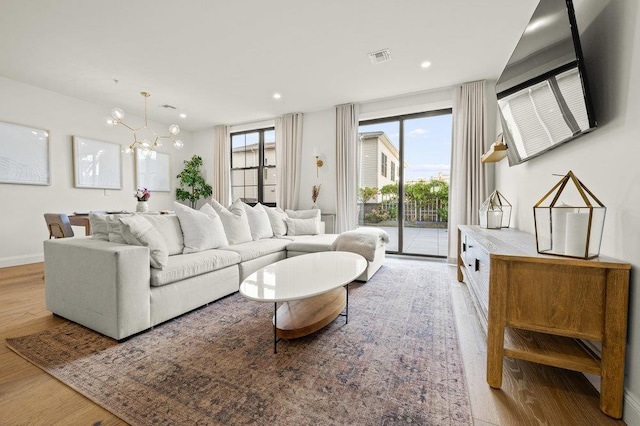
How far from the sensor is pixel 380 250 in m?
3.47

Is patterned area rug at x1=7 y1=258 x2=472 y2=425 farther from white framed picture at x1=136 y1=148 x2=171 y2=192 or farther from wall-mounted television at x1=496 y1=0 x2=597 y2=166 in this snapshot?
white framed picture at x1=136 y1=148 x2=171 y2=192

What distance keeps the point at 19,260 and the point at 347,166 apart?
5.09m

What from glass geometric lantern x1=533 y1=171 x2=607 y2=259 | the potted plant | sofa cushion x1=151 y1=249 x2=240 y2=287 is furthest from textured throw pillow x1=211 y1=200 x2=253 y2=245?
glass geometric lantern x1=533 y1=171 x2=607 y2=259

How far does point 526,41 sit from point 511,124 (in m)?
0.68

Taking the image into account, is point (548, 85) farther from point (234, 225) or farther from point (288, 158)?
point (288, 158)

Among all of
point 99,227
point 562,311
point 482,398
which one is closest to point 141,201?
point 99,227

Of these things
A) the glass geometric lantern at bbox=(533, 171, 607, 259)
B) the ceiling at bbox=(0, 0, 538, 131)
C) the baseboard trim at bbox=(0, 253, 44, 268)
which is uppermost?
the ceiling at bbox=(0, 0, 538, 131)

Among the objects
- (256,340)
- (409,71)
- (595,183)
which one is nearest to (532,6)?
(409,71)

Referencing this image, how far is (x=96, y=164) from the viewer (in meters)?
4.50

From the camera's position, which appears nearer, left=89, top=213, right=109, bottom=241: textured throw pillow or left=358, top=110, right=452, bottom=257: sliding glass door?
left=89, top=213, right=109, bottom=241: textured throw pillow

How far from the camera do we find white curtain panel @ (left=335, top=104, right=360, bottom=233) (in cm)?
445

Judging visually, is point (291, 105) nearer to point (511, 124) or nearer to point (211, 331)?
point (511, 124)

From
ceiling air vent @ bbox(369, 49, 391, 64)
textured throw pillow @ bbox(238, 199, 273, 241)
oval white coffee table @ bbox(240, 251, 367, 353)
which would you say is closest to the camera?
oval white coffee table @ bbox(240, 251, 367, 353)

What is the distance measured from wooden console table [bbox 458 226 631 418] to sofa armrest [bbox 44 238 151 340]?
2.14 meters
